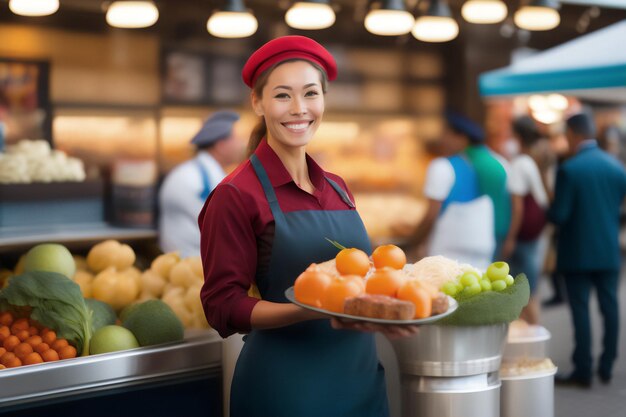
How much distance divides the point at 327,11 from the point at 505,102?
5688 millimetres

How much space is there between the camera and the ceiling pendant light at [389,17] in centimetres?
682

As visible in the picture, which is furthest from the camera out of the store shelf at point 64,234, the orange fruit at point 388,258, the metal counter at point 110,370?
the store shelf at point 64,234

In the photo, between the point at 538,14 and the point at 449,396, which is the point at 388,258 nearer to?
the point at 449,396

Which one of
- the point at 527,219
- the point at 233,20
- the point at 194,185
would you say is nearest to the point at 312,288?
the point at 194,185

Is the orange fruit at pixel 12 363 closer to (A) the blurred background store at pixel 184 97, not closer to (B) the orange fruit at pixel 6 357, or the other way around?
(B) the orange fruit at pixel 6 357

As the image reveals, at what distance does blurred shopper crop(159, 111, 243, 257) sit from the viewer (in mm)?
5777

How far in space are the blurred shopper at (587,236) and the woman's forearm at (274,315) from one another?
15.8ft

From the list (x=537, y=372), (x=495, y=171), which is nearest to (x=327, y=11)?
(x=495, y=171)

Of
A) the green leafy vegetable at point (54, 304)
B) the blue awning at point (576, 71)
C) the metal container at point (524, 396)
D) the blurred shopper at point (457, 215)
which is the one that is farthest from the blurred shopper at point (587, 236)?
the green leafy vegetable at point (54, 304)

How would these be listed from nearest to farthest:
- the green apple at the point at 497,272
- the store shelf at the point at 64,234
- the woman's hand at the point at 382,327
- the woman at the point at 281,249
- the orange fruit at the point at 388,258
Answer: the woman's hand at the point at 382,327
the woman at the point at 281,249
the orange fruit at the point at 388,258
the green apple at the point at 497,272
the store shelf at the point at 64,234

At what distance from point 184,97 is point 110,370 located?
635cm

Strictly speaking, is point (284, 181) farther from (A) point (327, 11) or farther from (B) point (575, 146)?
(B) point (575, 146)

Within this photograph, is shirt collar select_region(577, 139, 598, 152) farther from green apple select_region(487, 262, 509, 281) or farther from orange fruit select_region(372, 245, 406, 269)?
orange fruit select_region(372, 245, 406, 269)

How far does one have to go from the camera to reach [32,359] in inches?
126
